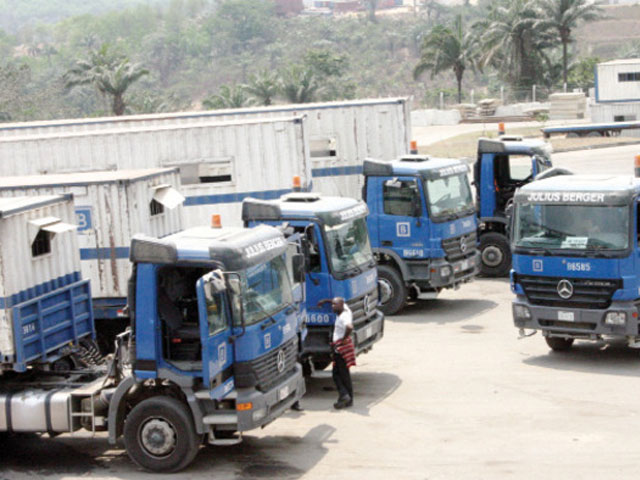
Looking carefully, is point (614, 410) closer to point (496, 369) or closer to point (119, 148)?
point (496, 369)

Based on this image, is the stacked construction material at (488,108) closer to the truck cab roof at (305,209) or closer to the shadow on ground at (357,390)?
the shadow on ground at (357,390)

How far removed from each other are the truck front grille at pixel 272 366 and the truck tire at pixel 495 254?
35.5 ft

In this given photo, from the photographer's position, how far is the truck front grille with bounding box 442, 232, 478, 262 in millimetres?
19141

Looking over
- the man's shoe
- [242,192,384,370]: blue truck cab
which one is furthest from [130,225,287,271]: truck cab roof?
the man's shoe

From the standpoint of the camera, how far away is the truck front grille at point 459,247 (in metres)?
19.1

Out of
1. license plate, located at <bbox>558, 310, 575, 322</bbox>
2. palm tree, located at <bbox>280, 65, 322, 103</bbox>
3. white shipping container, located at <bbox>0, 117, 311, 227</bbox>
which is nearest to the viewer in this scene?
license plate, located at <bbox>558, 310, 575, 322</bbox>

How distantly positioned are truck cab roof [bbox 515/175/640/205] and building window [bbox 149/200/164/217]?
531cm

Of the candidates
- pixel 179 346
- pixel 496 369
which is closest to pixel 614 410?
pixel 496 369

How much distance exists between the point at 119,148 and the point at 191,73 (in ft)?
380

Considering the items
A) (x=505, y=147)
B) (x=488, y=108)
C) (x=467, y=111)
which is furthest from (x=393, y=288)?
(x=467, y=111)

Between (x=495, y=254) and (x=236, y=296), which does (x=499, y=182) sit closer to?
(x=495, y=254)

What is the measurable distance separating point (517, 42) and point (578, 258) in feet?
183

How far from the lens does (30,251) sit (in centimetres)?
1205

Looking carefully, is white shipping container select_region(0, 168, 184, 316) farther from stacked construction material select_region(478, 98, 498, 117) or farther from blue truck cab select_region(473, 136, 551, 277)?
stacked construction material select_region(478, 98, 498, 117)
